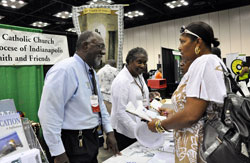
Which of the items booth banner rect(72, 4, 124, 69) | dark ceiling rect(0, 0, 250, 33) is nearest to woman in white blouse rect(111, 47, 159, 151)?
booth banner rect(72, 4, 124, 69)

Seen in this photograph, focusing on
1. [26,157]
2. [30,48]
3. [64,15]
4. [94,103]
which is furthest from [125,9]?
[26,157]

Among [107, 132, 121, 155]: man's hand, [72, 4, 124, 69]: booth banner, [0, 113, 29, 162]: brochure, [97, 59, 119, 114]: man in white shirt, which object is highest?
[72, 4, 124, 69]: booth banner

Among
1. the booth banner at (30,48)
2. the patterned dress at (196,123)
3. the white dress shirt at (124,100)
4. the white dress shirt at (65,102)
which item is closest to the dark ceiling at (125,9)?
the booth banner at (30,48)

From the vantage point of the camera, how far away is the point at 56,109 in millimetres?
1251

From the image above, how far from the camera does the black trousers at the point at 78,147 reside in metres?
1.35

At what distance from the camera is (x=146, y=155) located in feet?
5.06

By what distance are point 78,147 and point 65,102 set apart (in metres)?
0.32

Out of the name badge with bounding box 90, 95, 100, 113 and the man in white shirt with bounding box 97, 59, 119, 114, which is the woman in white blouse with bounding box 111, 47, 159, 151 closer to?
the name badge with bounding box 90, 95, 100, 113

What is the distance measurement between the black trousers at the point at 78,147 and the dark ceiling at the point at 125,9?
5.23 m

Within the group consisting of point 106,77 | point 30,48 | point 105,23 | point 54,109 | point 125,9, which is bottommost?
point 54,109

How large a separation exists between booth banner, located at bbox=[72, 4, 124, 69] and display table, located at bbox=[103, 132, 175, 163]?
4.74 ft

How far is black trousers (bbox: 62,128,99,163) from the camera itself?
135cm

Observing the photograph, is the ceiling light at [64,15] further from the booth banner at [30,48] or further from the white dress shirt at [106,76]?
the booth banner at [30,48]

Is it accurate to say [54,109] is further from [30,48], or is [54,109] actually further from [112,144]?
[30,48]
